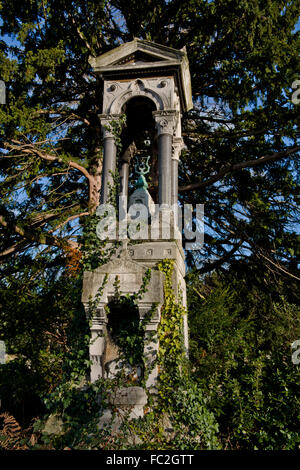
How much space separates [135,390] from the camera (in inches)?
169

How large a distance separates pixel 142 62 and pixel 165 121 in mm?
1152


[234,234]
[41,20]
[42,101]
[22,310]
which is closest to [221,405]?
[22,310]

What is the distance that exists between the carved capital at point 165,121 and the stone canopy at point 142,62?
28.5 inches

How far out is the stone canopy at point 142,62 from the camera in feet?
21.0

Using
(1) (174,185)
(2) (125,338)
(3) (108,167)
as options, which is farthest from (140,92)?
(2) (125,338)

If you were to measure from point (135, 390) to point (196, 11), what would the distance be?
9.24 meters

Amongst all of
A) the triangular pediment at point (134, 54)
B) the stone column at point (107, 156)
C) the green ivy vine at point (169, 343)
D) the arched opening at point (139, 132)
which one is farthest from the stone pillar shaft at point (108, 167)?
the green ivy vine at point (169, 343)

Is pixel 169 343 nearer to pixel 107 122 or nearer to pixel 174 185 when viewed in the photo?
pixel 174 185

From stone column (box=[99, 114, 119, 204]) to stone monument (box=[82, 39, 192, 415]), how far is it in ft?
0.05

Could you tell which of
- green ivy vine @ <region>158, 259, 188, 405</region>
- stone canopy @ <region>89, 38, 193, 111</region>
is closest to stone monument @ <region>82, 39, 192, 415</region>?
stone canopy @ <region>89, 38, 193, 111</region>

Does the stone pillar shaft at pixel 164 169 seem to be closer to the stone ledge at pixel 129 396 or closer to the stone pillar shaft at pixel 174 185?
the stone pillar shaft at pixel 174 185

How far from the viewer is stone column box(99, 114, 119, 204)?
6039 millimetres

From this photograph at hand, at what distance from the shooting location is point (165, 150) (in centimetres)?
623
